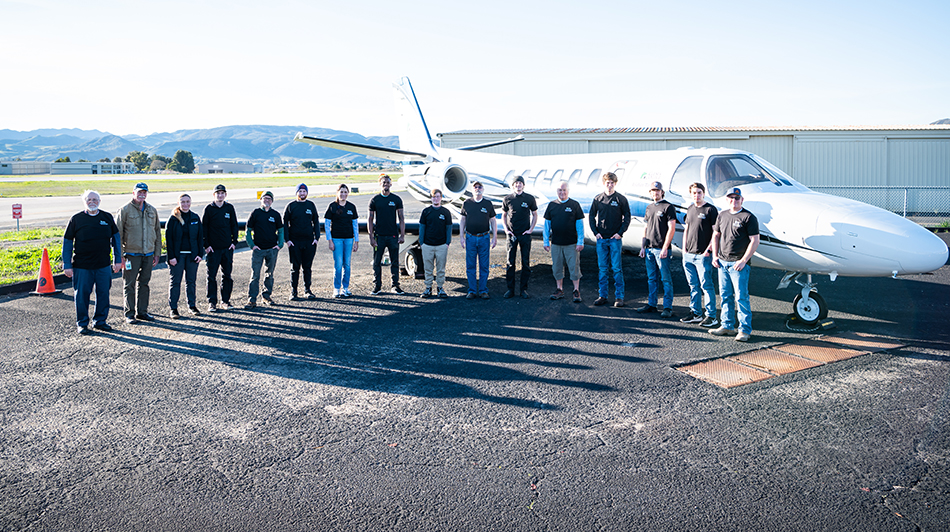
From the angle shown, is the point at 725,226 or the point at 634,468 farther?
the point at 725,226

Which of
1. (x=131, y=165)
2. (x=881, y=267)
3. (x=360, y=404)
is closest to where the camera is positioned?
(x=360, y=404)

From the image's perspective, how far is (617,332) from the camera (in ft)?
26.2

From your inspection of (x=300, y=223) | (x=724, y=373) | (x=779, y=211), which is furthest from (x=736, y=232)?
(x=300, y=223)

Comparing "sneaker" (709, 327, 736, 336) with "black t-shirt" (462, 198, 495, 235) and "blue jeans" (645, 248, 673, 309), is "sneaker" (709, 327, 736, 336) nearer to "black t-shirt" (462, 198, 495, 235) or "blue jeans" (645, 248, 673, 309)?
"blue jeans" (645, 248, 673, 309)

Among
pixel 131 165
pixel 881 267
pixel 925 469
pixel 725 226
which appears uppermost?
pixel 131 165

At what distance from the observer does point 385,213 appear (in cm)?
1030

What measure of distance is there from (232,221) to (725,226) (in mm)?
6943

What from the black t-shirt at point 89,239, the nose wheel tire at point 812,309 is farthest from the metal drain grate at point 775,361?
the black t-shirt at point 89,239

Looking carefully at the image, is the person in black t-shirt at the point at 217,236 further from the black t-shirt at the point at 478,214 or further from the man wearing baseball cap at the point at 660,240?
the man wearing baseball cap at the point at 660,240

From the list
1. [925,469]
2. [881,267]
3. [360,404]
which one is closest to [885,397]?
[925,469]

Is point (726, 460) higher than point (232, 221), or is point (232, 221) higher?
point (232, 221)

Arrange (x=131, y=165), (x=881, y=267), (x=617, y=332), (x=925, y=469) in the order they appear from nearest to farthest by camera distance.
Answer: (x=925, y=469) < (x=881, y=267) < (x=617, y=332) < (x=131, y=165)

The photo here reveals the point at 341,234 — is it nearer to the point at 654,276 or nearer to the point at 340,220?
the point at 340,220

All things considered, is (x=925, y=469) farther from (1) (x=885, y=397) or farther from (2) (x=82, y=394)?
(2) (x=82, y=394)
